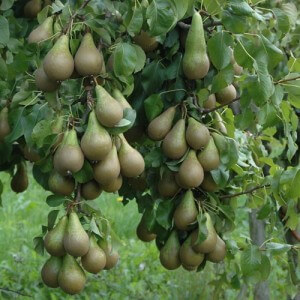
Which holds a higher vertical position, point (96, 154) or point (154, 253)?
point (96, 154)

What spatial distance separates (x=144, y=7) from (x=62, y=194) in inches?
16.9

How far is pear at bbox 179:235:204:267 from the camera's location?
1.78 metres

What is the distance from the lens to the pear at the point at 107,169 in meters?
1.48

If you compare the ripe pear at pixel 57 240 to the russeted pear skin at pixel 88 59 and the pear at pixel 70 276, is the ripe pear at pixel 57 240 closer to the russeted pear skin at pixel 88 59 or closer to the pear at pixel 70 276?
the pear at pixel 70 276

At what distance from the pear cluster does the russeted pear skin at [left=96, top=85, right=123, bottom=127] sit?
0.66 ft

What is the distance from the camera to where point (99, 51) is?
1583mm

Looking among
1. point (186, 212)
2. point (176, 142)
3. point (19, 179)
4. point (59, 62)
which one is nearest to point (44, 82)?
point (59, 62)

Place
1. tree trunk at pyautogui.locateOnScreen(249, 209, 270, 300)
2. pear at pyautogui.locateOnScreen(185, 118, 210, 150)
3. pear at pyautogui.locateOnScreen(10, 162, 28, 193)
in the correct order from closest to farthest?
pear at pyautogui.locateOnScreen(185, 118, 210, 150)
pear at pyautogui.locateOnScreen(10, 162, 28, 193)
tree trunk at pyautogui.locateOnScreen(249, 209, 270, 300)

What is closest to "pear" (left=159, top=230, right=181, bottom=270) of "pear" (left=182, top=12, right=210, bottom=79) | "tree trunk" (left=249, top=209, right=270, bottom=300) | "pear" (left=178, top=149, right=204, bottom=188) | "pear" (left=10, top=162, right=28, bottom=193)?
"pear" (left=178, top=149, right=204, bottom=188)

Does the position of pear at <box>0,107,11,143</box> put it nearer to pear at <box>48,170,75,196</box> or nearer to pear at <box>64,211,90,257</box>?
pear at <box>48,170,75,196</box>

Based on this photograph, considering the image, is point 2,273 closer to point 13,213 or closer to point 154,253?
point 154,253

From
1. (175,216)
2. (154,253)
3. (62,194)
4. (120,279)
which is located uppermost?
(62,194)

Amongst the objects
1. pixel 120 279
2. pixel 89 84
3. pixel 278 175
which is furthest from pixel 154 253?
pixel 89 84

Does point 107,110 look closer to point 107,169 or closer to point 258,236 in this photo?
point 107,169
